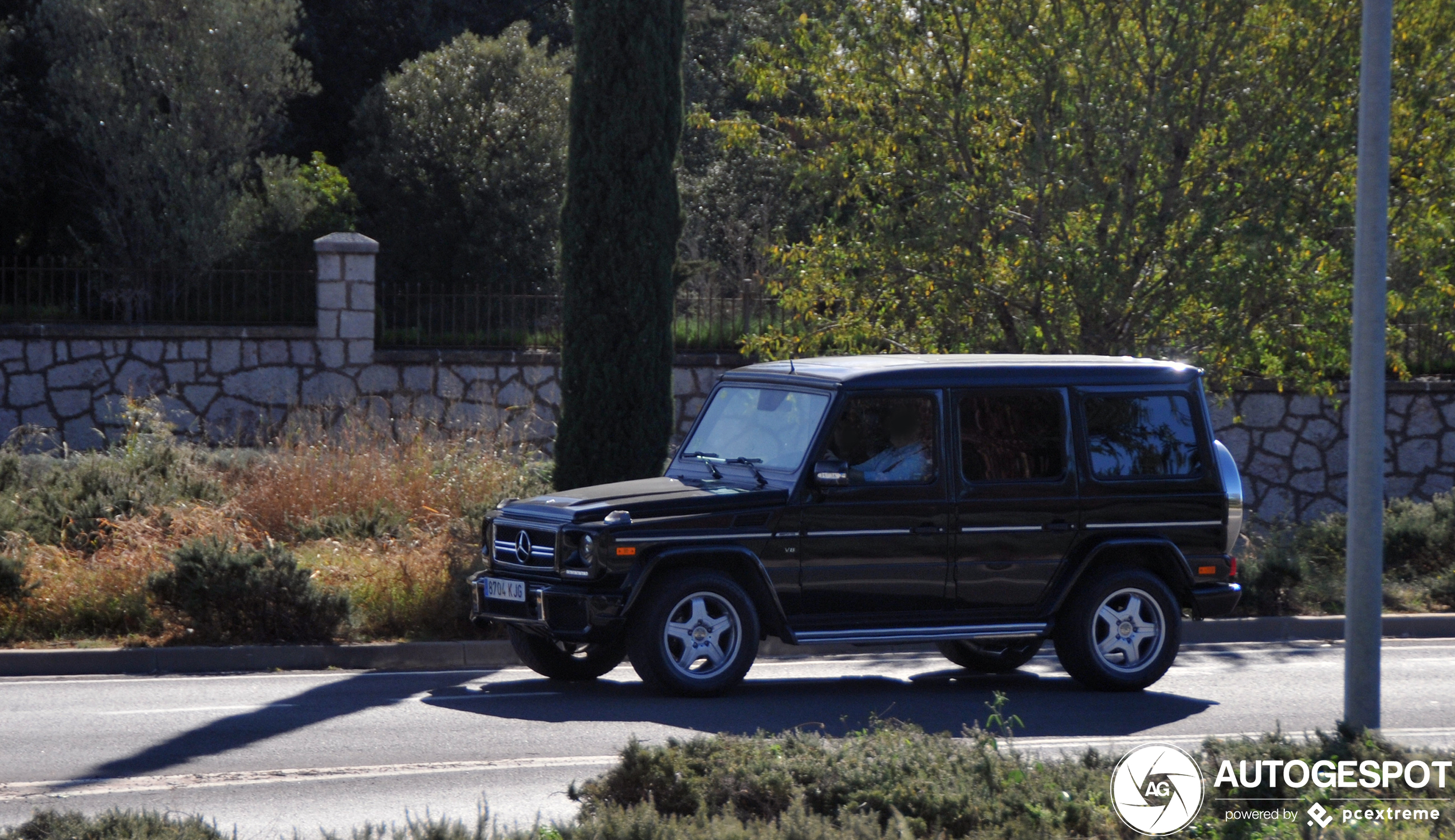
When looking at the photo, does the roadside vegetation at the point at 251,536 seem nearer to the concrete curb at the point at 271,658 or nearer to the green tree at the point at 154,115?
the concrete curb at the point at 271,658

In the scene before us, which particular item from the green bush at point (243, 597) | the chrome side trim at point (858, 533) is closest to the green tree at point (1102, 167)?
the chrome side trim at point (858, 533)

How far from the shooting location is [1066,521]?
31.7 ft

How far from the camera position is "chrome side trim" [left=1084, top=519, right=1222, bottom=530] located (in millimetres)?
9727

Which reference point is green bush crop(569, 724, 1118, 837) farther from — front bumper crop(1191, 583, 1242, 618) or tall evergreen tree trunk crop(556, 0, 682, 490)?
tall evergreen tree trunk crop(556, 0, 682, 490)

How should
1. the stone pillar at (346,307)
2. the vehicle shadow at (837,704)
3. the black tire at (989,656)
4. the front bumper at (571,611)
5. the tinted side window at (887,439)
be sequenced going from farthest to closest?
the stone pillar at (346,307) < the black tire at (989,656) < the tinted side window at (887,439) < the front bumper at (571,611) < the vehicle shadow at (837,704)

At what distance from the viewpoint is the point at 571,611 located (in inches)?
347

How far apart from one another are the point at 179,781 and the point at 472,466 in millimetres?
7637

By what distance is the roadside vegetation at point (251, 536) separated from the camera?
11055mm

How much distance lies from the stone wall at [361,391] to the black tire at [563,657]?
9.58 meters

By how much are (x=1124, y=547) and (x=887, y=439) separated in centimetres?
177

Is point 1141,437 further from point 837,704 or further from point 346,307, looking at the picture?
point 346,307

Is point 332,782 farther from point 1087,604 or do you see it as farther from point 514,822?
point 1087,604

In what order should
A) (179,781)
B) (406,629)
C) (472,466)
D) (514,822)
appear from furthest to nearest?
(472,466) < (406,629) < (179,781) < (514,822)

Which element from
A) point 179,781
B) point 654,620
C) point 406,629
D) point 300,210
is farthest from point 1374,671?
point 300,210
